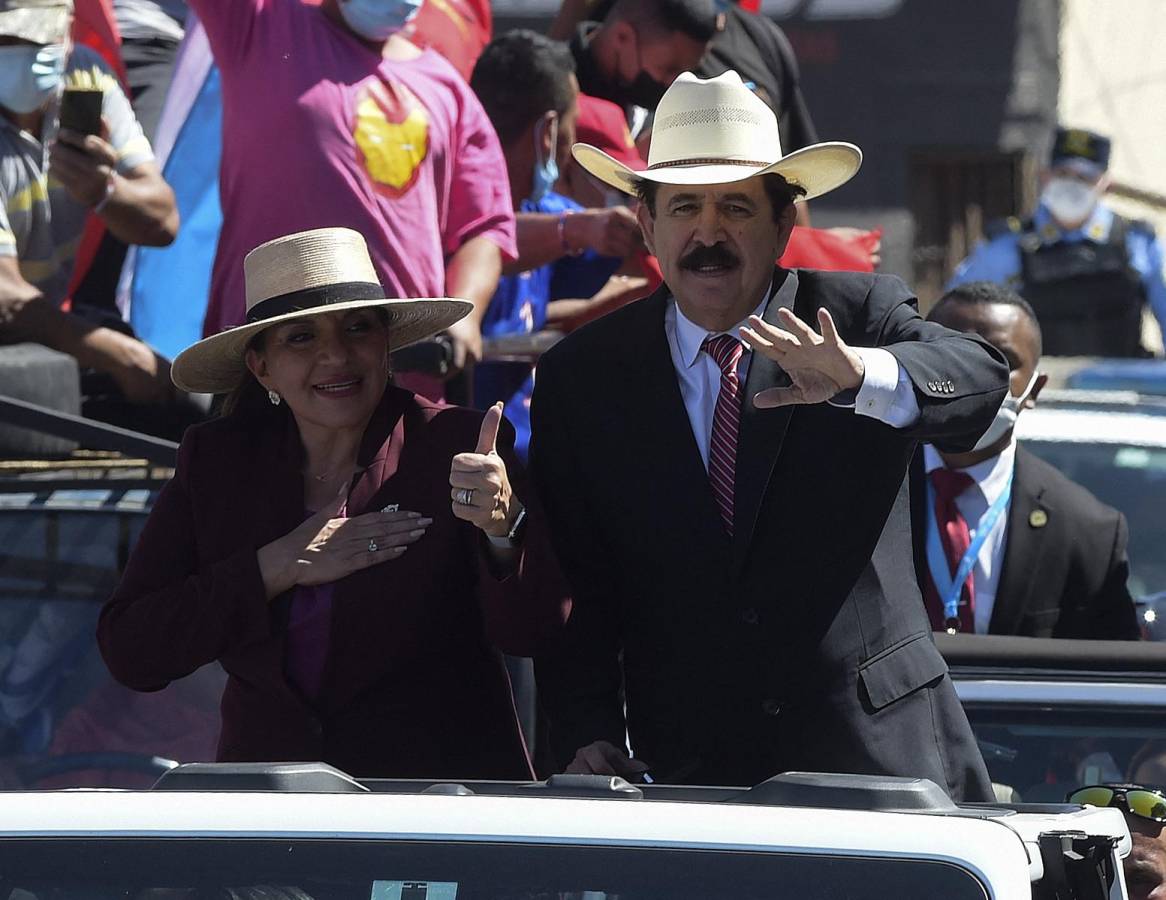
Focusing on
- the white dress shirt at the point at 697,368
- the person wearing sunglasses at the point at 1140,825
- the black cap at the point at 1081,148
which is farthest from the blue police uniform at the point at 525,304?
the black cap at the point at 1081,148

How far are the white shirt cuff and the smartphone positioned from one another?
9.43 feet

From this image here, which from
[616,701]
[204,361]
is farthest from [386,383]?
[616,701]

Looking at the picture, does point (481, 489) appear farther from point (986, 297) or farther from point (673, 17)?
point (673, 17)

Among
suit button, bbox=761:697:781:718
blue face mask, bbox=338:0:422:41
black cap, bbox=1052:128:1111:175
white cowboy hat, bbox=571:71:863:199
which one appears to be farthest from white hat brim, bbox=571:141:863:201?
black cap, bbox=1052:128:1111:175

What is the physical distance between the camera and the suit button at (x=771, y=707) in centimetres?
327

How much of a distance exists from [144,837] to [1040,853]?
1.03 m

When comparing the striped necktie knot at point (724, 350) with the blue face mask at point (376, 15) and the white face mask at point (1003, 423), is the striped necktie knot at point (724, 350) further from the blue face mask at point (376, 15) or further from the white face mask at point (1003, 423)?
the blue face mask at point (376, 15)

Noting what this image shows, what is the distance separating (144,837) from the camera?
242 centimetres

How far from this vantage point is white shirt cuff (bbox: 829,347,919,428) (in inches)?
118

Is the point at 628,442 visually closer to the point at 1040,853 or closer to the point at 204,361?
the point at 204,361

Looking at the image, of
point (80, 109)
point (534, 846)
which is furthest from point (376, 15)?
point (534, 846)

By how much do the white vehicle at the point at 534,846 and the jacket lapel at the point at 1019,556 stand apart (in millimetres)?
2176

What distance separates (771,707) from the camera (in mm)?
3273

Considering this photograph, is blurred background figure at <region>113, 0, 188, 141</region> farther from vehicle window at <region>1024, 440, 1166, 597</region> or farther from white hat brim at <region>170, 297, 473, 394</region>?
white hat brim at <region>170, 297, 473, 394</region>
